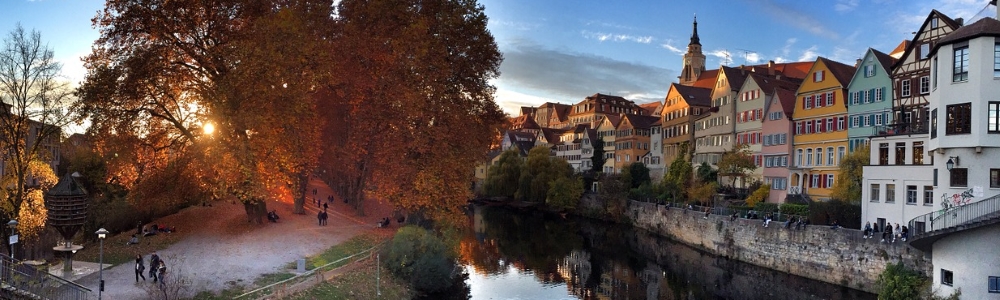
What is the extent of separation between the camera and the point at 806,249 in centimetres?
3158

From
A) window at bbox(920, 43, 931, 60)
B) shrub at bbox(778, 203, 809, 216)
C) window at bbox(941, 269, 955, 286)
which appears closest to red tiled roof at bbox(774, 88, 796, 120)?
shrub at bbox(778, 203, 809, 216)

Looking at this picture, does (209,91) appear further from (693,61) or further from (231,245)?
(693,61)

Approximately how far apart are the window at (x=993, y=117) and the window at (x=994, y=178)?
4.83 ft

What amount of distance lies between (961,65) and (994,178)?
4189 millimetres

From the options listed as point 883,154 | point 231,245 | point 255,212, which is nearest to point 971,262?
point 883,154

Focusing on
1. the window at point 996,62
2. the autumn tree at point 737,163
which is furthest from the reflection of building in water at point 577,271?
the window at point 996,62

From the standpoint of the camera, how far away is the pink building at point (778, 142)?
45719mm

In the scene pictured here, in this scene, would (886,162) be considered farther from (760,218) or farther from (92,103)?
(92,103)

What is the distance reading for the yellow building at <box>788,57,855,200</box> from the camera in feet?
136

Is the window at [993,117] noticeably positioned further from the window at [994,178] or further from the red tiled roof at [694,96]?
the red tiled roof at [694,96]

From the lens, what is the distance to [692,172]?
5656 cm

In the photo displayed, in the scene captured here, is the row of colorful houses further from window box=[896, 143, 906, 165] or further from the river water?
the river water

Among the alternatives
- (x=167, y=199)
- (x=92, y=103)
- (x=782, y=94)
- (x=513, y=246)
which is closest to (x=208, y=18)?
(x=92, y=103)

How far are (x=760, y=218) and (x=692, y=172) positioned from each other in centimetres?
1924
